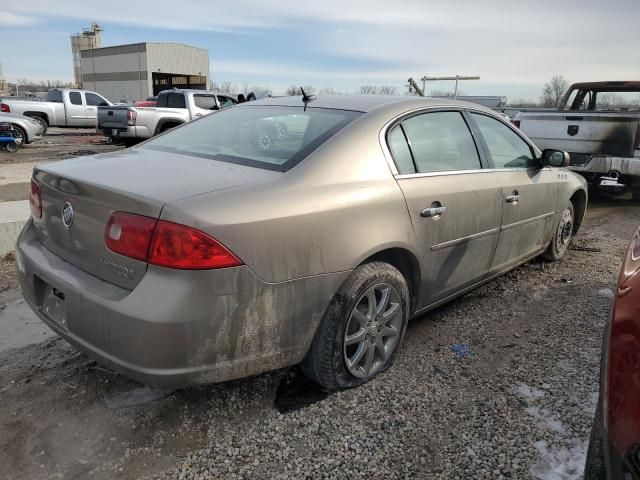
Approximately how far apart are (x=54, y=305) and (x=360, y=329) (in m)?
1.52

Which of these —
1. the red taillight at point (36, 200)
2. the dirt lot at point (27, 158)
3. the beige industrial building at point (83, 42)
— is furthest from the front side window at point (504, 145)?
the beige industrial building at point (83, 42)

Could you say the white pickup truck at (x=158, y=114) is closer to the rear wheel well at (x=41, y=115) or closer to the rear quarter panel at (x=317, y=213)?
the rear wheel well at (x=41, y=115)

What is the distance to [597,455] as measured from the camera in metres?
1.59

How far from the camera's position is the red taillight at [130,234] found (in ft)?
6.73

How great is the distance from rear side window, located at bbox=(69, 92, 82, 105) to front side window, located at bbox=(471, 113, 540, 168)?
1906cm

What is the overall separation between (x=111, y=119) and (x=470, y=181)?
44.1 feet

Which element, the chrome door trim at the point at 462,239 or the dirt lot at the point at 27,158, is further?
the dirt lot at the point at 27,158

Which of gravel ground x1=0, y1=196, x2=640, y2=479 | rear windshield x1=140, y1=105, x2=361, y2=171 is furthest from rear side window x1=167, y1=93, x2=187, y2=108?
gravel ground x1=0, y1=196, x2=640, y2=479

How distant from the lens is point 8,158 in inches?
500

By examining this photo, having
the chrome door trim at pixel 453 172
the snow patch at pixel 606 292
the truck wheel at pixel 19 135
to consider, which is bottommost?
the snow patch at pixel 606 292

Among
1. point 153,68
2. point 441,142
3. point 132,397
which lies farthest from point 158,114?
point 153,68

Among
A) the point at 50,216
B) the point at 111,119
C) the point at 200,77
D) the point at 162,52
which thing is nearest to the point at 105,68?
the point at 162,52

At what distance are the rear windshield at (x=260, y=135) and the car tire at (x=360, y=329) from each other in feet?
2.31

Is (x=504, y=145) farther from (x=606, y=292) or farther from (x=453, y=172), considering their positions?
(x=606, y=292)
